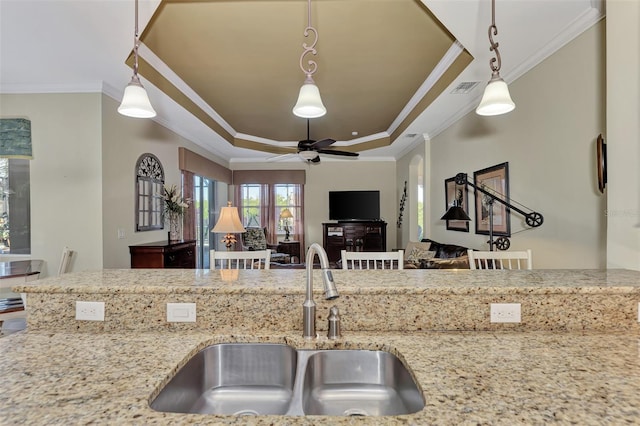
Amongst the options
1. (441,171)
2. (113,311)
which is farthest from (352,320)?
(441,171)

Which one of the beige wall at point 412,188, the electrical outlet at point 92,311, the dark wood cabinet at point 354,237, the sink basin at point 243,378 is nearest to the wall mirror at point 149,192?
the electrical outlet at point 92,311

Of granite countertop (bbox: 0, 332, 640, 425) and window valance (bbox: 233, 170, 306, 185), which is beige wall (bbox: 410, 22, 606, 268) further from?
window valance (bbox: 233, 170, 306, 185)

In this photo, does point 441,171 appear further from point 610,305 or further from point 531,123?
point 610,305

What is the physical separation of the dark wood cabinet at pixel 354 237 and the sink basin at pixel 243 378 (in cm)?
599

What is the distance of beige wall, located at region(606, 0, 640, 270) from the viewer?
5.11ft

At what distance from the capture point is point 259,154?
7039 mm

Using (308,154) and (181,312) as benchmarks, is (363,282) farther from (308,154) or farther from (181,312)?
(308,154)

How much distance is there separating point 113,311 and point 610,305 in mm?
1757

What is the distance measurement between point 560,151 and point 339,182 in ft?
Answer: 17.3

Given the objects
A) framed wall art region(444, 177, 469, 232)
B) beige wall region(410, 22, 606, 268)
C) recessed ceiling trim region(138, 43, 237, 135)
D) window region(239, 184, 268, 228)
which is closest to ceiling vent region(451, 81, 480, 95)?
beige wall region(410, 22, 606, 268)

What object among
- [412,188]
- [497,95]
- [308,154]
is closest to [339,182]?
[412,188]

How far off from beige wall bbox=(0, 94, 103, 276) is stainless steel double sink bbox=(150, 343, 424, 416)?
291cm

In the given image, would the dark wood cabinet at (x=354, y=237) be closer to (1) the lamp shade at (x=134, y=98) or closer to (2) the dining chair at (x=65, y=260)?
(2) the dining chair at (x=65, y=260)

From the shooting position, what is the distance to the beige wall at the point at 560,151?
7.23 feet
